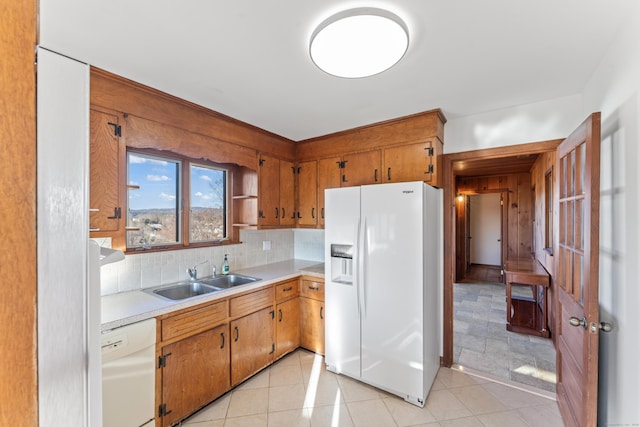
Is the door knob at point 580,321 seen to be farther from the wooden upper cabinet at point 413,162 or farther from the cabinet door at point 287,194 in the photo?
the cabinet door at point 287,194

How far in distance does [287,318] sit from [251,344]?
0.49 meters

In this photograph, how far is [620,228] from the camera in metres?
1.41

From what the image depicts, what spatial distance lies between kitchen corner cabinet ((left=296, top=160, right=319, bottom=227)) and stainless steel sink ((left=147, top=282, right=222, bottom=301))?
4.33ft

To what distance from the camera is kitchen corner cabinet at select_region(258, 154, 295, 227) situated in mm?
3023

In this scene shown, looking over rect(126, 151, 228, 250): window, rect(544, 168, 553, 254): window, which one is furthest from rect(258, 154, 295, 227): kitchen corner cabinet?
rect(544, 168, 553, 254): window

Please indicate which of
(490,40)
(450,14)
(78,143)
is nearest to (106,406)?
(78,143)

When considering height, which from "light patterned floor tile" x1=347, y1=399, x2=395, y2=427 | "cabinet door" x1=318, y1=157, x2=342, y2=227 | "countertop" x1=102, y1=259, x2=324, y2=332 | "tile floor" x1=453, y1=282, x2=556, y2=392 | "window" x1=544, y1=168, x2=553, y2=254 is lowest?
"tile floor" x1=453, y1=282, x2=556, y2=392

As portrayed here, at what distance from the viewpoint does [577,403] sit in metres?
1.66

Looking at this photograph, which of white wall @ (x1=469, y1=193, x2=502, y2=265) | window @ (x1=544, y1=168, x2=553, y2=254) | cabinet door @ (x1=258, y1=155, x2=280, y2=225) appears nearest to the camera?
cabinet door @ (x1=258, y1=155, x2=280, y2=225)

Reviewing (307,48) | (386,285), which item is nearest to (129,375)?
(386,285)

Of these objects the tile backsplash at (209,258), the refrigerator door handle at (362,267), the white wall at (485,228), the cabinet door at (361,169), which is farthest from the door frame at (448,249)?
the white wall at (485,228)

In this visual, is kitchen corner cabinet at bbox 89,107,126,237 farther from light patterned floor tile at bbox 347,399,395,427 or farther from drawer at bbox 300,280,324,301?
light patterned floor tile at bbox 347,399,395,427

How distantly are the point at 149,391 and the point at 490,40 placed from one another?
2.87 metres

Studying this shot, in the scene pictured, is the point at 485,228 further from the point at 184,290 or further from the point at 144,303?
the point at 144,303
